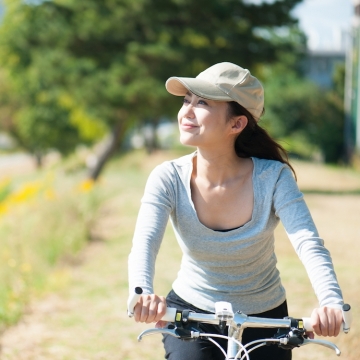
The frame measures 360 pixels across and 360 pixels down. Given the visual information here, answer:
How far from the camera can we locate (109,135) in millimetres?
22281

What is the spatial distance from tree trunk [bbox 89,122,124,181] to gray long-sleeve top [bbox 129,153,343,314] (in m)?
18.7

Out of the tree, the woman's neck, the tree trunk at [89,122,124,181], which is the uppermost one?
A: the tree

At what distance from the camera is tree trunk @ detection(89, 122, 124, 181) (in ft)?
70.4

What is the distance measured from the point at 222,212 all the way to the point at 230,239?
0.39ft

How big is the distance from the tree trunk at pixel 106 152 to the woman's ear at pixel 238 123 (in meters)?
18.7

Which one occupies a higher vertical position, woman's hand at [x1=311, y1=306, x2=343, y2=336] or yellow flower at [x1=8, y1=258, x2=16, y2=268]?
yellow flower at [x1=8, y1=258, x2=16, y2=268]

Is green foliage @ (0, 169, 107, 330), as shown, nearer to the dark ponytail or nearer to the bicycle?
the dark ponytail

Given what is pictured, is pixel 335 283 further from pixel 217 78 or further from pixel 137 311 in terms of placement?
pixel 217 78

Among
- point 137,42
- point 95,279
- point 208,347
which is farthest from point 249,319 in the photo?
point 137,42

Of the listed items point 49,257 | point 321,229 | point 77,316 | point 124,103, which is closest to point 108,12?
point 124,103

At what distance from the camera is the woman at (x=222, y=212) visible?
8.33 feet

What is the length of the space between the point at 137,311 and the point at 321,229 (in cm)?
1081

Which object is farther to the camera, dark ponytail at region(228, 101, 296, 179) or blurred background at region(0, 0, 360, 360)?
blurred background at region(0, 0, 360, 360)

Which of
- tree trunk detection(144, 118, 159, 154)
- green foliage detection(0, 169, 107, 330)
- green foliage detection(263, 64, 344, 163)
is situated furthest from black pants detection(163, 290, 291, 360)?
tree trunk detection(144, 118, 159, 154)
